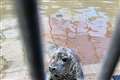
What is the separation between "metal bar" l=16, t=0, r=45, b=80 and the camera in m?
0.27

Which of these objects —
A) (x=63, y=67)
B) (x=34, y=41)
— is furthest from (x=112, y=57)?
(x=63, y=67)

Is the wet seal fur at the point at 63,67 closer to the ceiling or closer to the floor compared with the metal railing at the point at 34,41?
closer to the floor

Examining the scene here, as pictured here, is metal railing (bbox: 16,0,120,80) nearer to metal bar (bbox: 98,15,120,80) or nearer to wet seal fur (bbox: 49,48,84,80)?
metal bar (bbox: 98,15,120,80)

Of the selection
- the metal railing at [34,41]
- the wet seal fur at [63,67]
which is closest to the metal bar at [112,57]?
the metal railing at [34,41]

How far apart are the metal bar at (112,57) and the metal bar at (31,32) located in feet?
0.32

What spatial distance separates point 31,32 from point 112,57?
0.16 meters

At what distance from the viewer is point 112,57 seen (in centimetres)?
40

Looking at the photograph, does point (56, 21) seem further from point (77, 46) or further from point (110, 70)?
point (110, 70)

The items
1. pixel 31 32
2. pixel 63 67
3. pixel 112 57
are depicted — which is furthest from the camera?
pixel 63 67

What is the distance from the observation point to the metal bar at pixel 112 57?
342 mm

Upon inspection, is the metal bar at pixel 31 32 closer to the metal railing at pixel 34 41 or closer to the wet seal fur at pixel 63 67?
the metal railing at pixel 34 41

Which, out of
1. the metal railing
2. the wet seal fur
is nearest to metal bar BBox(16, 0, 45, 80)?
the metal railing

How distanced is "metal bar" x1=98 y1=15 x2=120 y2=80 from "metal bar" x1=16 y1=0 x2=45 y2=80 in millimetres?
97

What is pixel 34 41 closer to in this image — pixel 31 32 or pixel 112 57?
pixel 31 32
